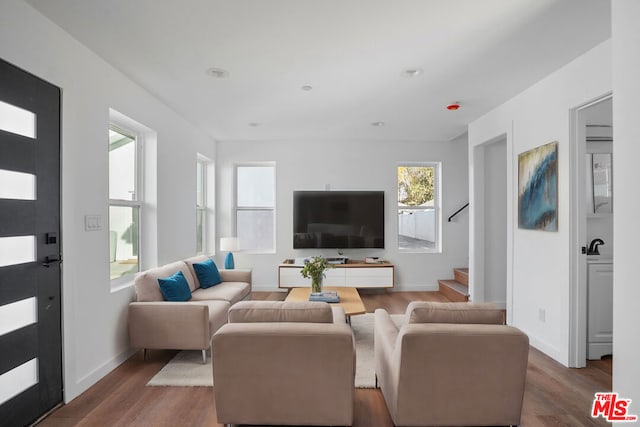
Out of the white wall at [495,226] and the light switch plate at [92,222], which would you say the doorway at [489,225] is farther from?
the light switch plate at [92,222]

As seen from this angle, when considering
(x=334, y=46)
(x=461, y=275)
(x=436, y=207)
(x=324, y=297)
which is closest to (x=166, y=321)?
(x=324, y=297)

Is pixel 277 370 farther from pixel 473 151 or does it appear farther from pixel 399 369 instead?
pixel 473 151

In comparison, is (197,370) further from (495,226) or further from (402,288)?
(495,226)

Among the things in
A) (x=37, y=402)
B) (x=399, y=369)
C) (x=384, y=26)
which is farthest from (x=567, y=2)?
(x=37, y=402)

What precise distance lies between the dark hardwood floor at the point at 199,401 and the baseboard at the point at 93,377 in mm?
41

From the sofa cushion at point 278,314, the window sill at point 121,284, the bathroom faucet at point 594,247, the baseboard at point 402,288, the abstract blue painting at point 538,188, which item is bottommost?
the baseboard at point 402,288

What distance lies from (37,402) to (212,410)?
1062mm

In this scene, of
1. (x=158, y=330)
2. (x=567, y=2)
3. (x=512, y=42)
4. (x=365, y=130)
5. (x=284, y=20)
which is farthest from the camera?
(x=365, y=130)

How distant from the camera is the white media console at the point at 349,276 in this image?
5688 millimetres

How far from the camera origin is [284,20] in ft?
7.58

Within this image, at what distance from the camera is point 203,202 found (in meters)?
5.93

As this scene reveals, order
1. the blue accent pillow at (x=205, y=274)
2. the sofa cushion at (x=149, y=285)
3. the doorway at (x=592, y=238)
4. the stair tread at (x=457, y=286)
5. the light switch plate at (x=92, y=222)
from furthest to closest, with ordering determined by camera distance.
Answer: the stair tread at (x=457, y=286)
the blue accent pillow at (x=205, y=274)
the sofa cushion at (x=149, y=285)
the doorway at (x=592, y=238)
the light switch plate at (x=92, y=222)

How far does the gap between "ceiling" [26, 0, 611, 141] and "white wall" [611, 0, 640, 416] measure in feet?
1.94

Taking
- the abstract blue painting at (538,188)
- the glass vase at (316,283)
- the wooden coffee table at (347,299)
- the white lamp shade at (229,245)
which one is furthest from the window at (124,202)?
the abstract blue painting at (538,188)
